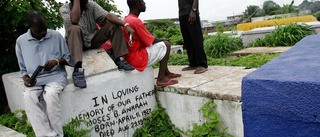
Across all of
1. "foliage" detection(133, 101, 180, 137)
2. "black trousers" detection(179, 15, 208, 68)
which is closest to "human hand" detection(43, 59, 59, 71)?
"foliage" detection(133, 101, 180, 137)

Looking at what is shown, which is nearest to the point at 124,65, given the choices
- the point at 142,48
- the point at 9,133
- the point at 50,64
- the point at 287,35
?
the point at 142,48

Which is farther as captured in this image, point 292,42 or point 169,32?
point 169,32

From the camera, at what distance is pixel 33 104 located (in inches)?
87.7

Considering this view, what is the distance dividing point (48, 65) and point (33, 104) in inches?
15.8

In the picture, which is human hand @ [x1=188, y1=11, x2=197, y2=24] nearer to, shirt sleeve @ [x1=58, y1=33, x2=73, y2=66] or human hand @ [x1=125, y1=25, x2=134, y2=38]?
human hand @ [x1=125, y1=25, x2=134, y2=38]

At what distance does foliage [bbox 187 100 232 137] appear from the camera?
2.39 metres

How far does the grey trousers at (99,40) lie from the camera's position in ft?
8.43

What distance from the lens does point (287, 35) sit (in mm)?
6027

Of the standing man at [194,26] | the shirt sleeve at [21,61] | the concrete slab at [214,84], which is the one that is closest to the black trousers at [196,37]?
the standing man at [194,26]

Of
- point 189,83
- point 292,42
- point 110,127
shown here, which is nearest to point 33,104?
point 110,127

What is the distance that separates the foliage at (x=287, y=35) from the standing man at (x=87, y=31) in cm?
477

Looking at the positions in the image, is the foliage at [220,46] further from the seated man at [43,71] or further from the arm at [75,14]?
the seated man at [43,71]

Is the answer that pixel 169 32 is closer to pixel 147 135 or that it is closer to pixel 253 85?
pixel 147 135

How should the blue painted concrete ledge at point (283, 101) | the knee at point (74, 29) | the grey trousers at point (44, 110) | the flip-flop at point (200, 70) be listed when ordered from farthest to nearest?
1. the flip-flop at point (200, 70)
2. the knee at point (74, 29)
3. the grey trousers at point (44, 110)
4. the blue painted concrete ledge at point (283, 101)
